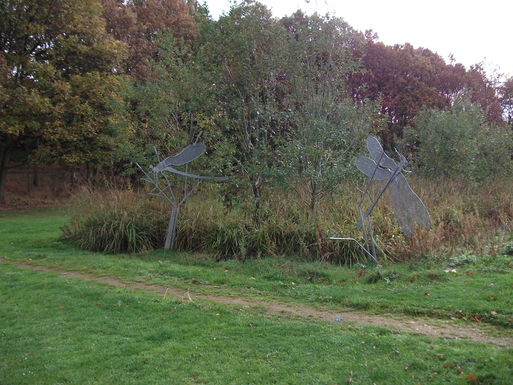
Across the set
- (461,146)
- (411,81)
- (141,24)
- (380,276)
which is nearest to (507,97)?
(411,81)

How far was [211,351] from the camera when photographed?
4727 millimetres

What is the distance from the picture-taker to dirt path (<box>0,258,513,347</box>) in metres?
4.96

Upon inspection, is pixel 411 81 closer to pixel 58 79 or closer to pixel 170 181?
pixel 58 79

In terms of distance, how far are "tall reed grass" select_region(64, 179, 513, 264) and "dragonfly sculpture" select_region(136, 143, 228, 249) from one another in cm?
28

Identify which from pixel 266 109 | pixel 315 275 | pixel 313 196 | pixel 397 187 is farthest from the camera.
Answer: pixel 313 196

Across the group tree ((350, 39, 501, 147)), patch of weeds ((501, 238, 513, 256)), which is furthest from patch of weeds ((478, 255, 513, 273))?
tree ((350, 39, 501, 147))

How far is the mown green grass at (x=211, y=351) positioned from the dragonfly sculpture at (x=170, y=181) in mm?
3951

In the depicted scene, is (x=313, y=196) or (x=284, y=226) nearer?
(x=284, y=226)

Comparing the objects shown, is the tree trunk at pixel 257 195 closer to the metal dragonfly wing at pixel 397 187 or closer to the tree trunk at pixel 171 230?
the tree trunk at pixel 171 230

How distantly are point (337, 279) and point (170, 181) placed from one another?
16.0 feet

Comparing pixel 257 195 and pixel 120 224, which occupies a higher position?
pixel 257 195

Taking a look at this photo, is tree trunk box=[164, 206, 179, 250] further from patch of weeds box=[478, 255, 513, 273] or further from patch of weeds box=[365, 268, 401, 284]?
patch of weeds box=[478, 255, 513, 273]

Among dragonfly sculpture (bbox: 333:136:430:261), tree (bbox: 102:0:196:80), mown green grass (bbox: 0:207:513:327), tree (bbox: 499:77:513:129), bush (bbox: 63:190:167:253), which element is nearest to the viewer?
mown green grass (bbox: 0:207:513:327)

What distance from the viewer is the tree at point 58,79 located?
1842 centimetres
